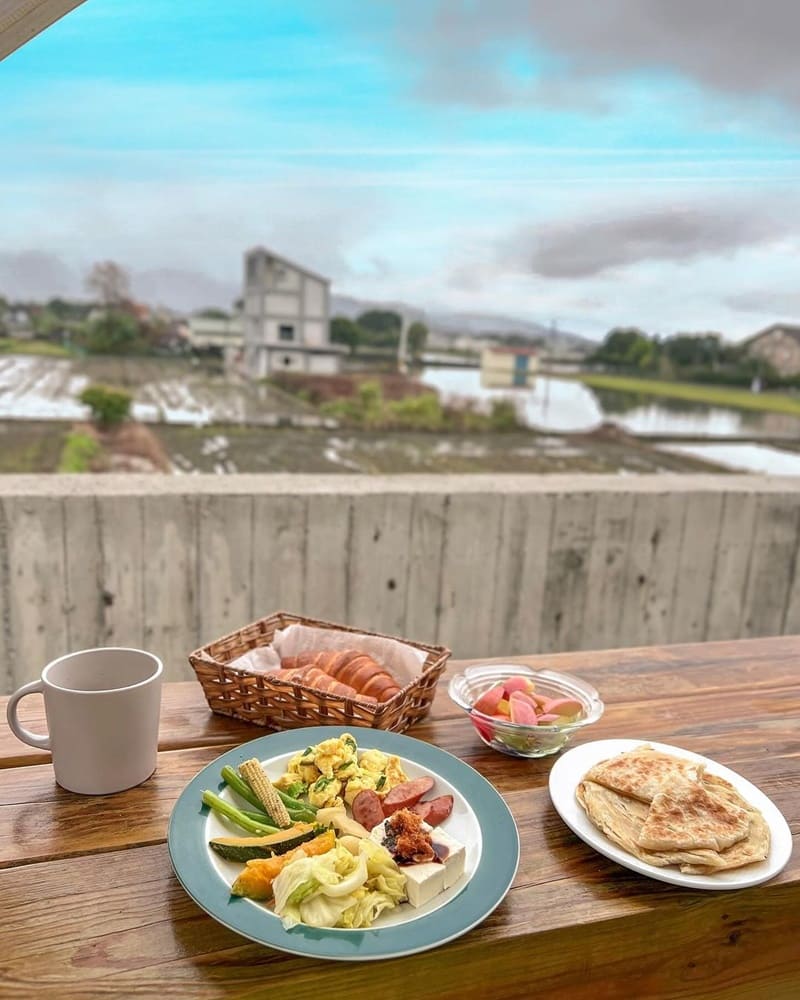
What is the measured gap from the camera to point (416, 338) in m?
2.67

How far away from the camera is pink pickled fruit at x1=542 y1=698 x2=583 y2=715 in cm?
99

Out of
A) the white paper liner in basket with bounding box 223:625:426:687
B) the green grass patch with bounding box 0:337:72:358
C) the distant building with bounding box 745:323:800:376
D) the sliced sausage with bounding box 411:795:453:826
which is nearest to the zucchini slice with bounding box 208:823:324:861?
the sliced sausage with bounding box 411:795:453:826

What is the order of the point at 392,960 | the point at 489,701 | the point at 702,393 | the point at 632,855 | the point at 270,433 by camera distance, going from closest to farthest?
the point at 392,960
the point at 632,855
the point at 489,701
the point at 270,433
the point at 702,393

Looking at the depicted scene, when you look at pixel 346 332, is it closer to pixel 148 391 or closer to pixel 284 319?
pixel 284 319

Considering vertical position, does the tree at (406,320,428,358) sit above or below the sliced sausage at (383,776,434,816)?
above

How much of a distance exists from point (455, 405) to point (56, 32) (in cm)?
162

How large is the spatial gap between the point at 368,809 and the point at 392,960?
7.2 inches

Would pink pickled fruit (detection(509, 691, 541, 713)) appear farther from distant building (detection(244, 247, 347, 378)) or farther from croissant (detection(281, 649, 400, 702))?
distant building (detection(244, 247, 347, 378))

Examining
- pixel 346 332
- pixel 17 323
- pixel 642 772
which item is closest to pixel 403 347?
pixel 346 332

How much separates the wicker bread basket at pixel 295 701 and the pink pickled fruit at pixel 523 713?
114 mm

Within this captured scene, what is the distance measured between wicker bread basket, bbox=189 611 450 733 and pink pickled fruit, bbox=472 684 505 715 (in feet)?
0.23

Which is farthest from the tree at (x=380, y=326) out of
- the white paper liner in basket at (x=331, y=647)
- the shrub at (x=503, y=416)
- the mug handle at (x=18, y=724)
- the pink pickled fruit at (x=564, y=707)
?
the mug handle at (x=18, y=724)

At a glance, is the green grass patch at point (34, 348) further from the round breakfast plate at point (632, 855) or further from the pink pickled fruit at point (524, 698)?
the round breakfast plate at point (632, 855)

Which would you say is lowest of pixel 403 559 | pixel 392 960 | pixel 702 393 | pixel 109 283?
Result: pixel 403 559
